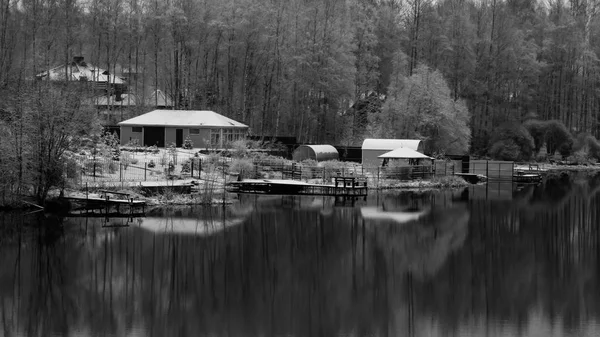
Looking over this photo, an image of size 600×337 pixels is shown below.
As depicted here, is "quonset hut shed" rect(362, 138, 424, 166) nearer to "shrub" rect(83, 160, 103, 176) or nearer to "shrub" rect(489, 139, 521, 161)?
"shrub" rect(489, 139, 521, 161)

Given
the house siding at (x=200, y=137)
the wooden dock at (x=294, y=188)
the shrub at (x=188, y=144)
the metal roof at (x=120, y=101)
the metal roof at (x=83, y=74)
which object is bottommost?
the wooden dock at (x=294, y=188)

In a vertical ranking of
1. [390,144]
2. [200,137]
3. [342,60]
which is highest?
[342,60]

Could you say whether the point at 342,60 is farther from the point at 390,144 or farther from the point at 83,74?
the point at 83,74

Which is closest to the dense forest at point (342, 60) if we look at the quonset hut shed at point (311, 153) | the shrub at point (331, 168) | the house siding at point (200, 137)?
the house siding at point (200, 137)

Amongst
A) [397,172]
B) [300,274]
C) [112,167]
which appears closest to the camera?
[300,274]

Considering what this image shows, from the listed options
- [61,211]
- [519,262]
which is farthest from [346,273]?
[61,211]

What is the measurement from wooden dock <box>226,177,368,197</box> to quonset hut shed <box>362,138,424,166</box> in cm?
940

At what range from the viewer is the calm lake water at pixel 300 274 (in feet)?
63.9

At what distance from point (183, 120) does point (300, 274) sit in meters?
34.9

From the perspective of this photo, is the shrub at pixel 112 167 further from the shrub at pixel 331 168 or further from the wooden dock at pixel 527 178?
the wooden dock at pixel 527 178

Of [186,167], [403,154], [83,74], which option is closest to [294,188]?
[186,167]

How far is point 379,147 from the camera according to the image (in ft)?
179

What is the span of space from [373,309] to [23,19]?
45.1 m

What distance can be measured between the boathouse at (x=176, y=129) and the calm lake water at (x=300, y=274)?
20407mm
